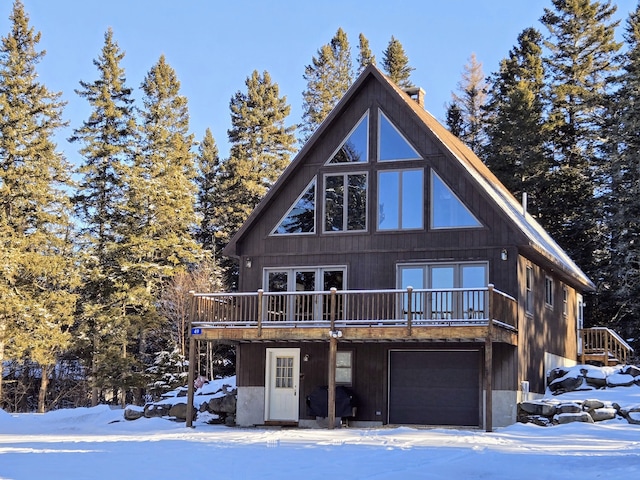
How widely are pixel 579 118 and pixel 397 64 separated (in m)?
12.1

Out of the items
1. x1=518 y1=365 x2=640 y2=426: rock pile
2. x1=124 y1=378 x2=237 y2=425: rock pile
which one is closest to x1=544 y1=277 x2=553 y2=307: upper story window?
x1=518 y1=365 x2=640 y2=426: rock pile

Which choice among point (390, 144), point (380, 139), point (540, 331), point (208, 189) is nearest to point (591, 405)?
point (540, 331)

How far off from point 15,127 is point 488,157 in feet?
69.5

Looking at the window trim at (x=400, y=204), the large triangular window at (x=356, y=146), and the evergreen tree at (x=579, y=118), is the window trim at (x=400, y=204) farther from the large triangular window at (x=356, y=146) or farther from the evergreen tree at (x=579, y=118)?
the evergreen tree at (x=579, y=118)

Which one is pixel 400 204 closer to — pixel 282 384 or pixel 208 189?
pixel 282 384

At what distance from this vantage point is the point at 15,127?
3434 centimetres

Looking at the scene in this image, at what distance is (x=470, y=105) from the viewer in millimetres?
46875

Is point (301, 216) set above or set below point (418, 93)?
below

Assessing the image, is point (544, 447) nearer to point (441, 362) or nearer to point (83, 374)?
point (441, 362)

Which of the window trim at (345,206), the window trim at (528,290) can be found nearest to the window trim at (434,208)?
the window trim at (345,206)

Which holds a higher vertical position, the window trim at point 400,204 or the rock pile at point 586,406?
the window trim at point 400,204

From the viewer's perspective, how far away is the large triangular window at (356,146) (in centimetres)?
2197

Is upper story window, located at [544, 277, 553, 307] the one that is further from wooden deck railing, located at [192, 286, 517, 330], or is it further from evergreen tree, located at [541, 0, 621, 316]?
evergreen tree, located at [541, 0, 621, 316]

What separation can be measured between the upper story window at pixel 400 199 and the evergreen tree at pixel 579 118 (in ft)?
50.5
